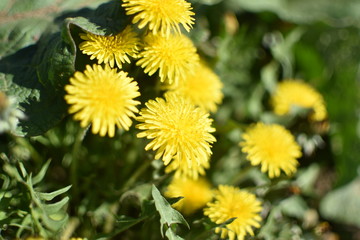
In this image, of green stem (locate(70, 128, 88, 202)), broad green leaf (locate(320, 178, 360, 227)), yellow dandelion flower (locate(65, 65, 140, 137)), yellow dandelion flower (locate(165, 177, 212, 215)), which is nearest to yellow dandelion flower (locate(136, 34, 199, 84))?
yellow dandelion flower (locate(65, 65, 140, 137))

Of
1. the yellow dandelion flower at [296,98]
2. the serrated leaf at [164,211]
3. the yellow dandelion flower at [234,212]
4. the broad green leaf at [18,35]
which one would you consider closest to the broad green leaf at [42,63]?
the broad green leaf at [18,35]

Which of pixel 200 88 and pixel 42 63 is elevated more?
pixel 42 63

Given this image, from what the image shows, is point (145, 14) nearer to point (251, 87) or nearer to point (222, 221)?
point (222, 221)

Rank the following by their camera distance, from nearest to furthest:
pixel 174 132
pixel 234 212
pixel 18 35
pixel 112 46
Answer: pixel 174 132, pixel 112 46, pixel 234 212, pixel 18 35

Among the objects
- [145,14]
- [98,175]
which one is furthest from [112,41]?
[98,175]

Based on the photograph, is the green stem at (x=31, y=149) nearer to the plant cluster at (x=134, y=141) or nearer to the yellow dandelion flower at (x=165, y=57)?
the plant cluster at (x=134, y=141)

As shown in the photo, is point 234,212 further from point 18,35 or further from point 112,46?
point 18,35

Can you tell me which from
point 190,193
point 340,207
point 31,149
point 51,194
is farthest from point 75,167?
point 340,207
